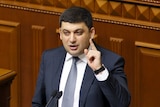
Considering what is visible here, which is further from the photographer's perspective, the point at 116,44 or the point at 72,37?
the point at 116,44

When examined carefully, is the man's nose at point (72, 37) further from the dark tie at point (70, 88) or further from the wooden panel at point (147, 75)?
the wooden panel at point (147, 75)

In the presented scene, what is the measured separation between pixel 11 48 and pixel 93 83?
1457 mm

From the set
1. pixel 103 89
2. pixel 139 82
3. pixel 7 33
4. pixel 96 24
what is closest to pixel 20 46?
pixel 7 33

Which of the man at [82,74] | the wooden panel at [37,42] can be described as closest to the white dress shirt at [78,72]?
the man at [82,74]

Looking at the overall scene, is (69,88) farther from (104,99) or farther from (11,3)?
(11,3)

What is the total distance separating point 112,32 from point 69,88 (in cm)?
114

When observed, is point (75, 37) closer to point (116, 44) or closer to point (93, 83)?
point (93, 83)

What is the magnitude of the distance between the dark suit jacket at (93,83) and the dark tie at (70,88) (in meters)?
0.04

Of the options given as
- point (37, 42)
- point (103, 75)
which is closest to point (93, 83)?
point (103, 75)

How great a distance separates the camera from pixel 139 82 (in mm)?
3541

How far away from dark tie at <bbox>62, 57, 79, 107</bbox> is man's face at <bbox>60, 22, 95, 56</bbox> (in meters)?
0.08

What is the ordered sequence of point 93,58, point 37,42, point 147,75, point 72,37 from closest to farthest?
point 93,58
point 72,37
point 147,75
point 37,42

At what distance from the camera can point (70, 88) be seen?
2.46m

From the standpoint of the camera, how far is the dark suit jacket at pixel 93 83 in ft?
7.69
